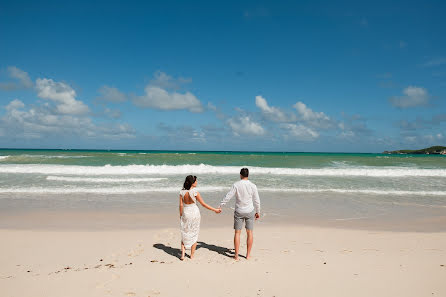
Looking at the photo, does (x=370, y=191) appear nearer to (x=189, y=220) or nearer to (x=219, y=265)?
(x=219, y=265)

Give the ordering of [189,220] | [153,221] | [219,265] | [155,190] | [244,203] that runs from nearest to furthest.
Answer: [219,265]
[244,203]
[189,220]
[153,221]
[155,190]

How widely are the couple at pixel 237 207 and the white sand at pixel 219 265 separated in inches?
15.7

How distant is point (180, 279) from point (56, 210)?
756 centimetres

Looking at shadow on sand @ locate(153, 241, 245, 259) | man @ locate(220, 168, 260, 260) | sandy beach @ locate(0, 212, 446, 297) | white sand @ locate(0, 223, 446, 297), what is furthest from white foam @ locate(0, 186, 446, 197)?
man @ locate(220, 168, 260, 260)

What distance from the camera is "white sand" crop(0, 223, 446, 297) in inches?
169

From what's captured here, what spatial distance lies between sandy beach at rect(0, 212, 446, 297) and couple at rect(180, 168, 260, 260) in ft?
1.30

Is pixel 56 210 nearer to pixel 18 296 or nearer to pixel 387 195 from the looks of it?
pixel 18 296

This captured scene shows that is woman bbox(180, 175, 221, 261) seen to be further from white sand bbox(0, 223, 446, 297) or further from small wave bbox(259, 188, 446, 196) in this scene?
small wave bbox(259, 188, 446, 196)

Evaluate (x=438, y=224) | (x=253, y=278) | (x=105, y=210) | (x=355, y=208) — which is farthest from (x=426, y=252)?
(x=105, y=210)

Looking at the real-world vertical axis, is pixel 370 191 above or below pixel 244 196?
below

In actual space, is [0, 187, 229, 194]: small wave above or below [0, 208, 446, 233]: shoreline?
above

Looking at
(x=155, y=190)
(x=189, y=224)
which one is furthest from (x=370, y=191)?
(x=189, y=224)

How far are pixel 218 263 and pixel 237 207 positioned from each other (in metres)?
1.16

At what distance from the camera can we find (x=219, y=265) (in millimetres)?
5246
